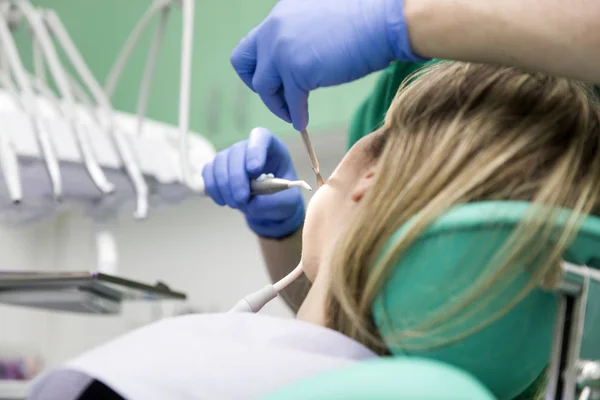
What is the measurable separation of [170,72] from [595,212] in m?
2.29

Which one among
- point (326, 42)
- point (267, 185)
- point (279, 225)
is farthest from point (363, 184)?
point (279, 225)

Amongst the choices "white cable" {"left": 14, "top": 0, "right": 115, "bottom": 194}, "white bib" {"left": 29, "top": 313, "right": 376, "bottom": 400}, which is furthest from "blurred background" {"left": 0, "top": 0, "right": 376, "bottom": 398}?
"white bib" {"left": 29, "top": 313, "right": 376, "bottom": 400}

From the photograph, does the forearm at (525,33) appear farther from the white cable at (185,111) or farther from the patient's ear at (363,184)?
the white cable at (185,111)

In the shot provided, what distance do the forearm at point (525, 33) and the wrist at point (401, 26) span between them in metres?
0.04

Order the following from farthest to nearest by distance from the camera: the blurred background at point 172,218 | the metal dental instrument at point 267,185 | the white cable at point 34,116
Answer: the blurred background at point 172,218, the white cable at point 34,116, the metal dental instrument at point 267,185

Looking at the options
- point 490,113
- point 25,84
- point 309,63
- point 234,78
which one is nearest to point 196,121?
point 234,78

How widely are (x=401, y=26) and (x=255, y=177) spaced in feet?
1.77

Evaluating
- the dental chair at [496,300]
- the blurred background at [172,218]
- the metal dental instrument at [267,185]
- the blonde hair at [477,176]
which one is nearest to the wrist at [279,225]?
the metal dental instrument at [267,185]

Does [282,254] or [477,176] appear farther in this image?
[282,254]

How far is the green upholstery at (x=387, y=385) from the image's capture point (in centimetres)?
38

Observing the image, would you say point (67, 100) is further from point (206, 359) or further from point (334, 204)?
point (206, 359)

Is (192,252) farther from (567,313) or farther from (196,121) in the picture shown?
(567,313)

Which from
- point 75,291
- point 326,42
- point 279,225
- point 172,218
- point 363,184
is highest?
point 326,42

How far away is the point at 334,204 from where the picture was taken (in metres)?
0.74
